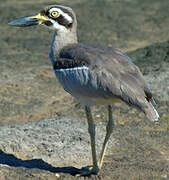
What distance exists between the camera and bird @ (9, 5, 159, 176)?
15.8 ft

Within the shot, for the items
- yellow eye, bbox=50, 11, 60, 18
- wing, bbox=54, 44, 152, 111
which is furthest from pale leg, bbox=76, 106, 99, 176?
yellow eye, bbox=50, 11, 60, 18

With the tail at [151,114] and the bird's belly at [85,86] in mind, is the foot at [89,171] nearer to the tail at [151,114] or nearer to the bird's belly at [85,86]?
the bird's belly at [85,86]

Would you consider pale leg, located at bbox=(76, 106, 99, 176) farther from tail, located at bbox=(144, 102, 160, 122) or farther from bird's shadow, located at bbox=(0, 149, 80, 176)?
tail, located at bbox=(144, 102, 160, 122)

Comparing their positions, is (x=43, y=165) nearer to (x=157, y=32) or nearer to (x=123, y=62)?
(x=123, y=62)

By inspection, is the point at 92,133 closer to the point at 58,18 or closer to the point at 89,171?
the point at 89,171

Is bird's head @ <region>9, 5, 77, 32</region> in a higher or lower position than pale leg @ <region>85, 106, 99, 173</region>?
higher

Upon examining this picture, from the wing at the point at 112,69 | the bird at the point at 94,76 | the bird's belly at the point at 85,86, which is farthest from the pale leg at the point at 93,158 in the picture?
the wing at the point at 112,69

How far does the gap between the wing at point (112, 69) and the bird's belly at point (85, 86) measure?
0.05 metres

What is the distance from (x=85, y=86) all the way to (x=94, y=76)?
155 mm

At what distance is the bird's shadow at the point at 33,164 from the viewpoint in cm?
543

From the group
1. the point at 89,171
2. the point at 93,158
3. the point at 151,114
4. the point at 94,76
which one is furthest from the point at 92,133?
the point at 151,114

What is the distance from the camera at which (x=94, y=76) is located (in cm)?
495

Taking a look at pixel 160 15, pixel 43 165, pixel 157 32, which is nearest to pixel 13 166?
pixel 43 165

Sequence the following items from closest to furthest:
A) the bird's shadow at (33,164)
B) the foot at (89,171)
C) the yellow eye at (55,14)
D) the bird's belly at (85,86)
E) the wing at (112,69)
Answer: the wing at (112,69) < the bird's belly at (85,86) < the foot at (89,171) < the bird's shadow at (33,164) < the yellow eye at (55,14)
